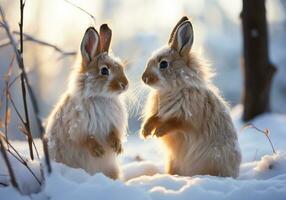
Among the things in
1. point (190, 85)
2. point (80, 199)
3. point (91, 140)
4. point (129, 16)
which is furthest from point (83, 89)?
point (129, 16)

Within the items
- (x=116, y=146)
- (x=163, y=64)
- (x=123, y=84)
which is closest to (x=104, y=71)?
(x=123, y=84)

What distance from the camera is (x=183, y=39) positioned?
4.44 meters

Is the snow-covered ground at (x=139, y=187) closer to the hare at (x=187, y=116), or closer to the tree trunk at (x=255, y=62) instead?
the hare at (x=187, y=116)

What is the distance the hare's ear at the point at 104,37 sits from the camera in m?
4.34

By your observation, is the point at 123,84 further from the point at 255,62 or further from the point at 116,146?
the point at 255,62

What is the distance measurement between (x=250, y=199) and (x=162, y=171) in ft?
5.68

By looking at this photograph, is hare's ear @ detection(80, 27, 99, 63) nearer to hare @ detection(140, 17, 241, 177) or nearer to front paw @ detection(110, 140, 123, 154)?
hare @ detection(140, 17, 241, 177)

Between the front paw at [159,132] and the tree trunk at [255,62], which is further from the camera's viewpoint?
the tree trunk at [255,62]

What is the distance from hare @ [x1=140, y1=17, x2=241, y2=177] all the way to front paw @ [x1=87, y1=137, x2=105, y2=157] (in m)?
0.51

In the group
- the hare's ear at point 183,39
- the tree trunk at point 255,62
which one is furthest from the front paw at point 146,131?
the tree trunk at point 255,62

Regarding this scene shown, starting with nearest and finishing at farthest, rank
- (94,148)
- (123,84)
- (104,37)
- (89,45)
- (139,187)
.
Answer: (139,187) < (94,148) < (123,84) < (89,45) < (104,37)

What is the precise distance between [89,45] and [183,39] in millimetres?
764

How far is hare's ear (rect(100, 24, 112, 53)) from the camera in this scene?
434 centimetres

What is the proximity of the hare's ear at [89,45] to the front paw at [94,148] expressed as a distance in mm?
715
